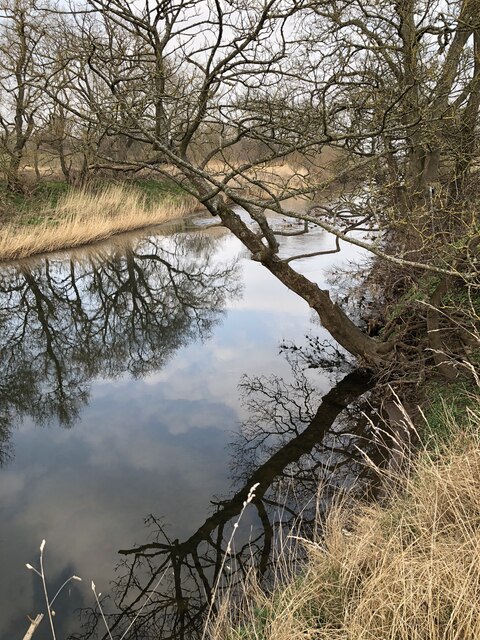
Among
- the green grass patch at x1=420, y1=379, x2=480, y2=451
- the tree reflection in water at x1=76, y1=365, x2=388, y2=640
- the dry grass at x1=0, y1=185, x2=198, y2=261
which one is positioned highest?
the dry grass at x1=0, y1=185, x2=198, y2=261

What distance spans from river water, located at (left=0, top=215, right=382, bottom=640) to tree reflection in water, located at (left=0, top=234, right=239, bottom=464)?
0.04m

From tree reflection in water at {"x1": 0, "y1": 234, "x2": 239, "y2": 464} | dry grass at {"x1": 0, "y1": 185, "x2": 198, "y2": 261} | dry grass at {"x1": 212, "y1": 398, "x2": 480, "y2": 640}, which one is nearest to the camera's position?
dry grass at {"x1": 212, "y1": 398, "x2": 480, "y2": 640}

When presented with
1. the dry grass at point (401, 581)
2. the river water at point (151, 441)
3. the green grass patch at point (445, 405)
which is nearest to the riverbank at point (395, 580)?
the dry grass at point (401, 581)

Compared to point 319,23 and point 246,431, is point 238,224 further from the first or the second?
point 319,23

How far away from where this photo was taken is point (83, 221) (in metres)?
12.7

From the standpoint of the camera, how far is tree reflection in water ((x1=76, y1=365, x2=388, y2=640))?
307cm

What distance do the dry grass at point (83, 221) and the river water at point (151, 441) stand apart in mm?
1156

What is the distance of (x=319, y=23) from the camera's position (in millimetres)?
6484

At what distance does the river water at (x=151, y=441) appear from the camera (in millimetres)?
3344

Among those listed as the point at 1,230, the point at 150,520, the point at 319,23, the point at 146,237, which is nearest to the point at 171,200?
the point at 146,237

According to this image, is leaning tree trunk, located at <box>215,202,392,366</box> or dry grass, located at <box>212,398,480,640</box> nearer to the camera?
dry grass, located at <box>212,398,480,640</box>

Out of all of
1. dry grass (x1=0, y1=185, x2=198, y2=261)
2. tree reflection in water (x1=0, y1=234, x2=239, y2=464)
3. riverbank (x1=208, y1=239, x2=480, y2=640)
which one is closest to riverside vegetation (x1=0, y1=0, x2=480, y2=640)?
riverbank (x1=208, y1=239, x2=480, y2=640)

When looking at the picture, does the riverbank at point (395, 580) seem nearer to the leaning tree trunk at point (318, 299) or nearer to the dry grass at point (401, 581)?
the dry grass at point (401, 581)

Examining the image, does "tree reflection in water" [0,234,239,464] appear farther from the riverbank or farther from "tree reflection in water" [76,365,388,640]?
the riverbank
